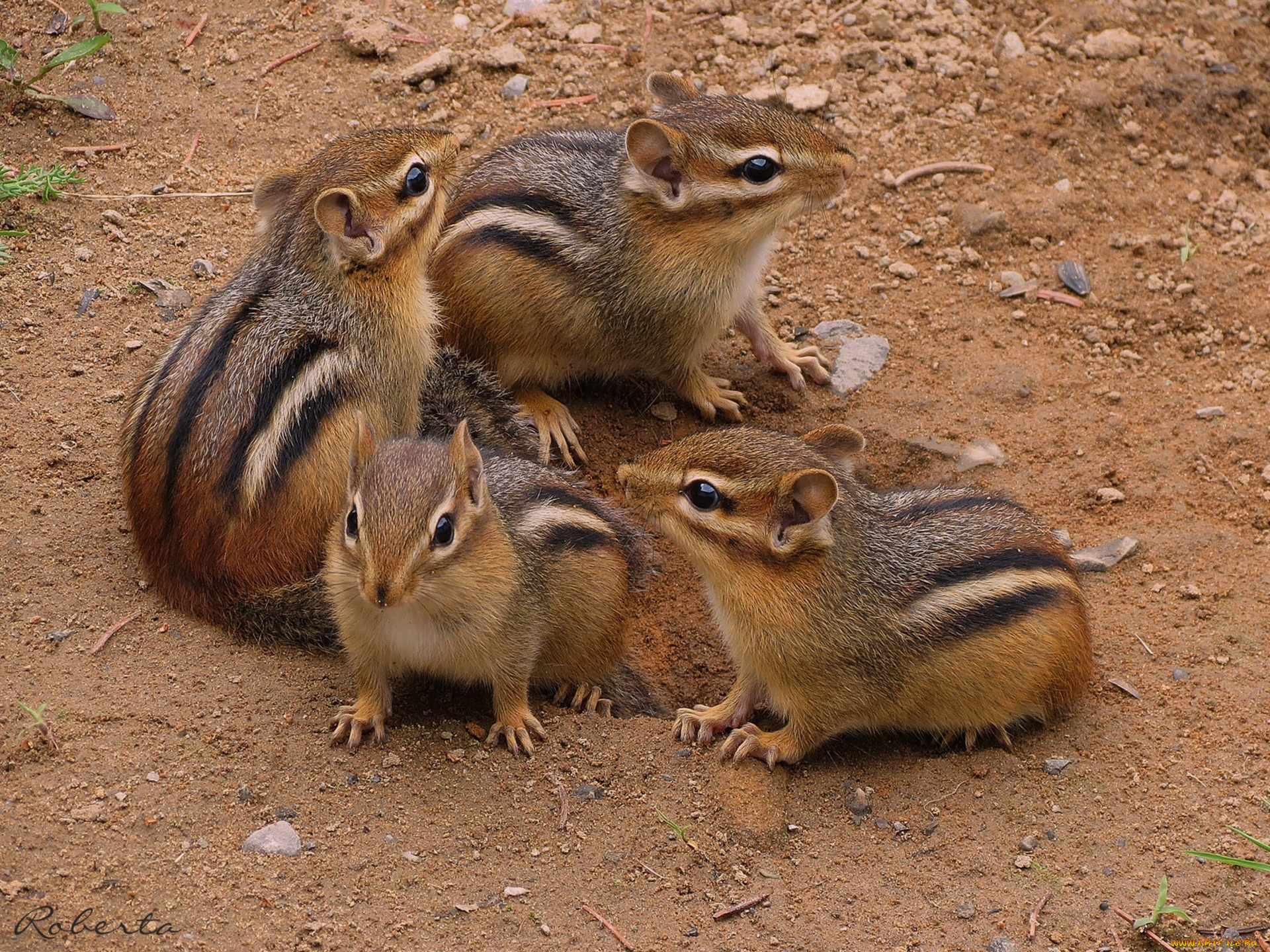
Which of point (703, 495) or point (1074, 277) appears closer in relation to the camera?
point (703, 495)

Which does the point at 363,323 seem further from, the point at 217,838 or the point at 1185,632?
the point at 1185,632

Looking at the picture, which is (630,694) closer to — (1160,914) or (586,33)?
(1160,914)

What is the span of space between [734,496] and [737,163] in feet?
5.81

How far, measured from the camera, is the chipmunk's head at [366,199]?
16.9ft

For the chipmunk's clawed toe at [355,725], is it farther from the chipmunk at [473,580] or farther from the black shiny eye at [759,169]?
the black shiny eye at [759,169]

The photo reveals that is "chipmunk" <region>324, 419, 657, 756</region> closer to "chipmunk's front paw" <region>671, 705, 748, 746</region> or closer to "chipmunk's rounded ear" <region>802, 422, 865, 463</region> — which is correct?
"chipmunk's front paw" <region>671, 705, 748, 746</region>

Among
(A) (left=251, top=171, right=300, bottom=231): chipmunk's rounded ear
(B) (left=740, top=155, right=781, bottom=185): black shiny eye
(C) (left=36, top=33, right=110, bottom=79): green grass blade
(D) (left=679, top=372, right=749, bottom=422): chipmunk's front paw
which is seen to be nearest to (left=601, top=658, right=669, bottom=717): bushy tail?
(D) (left=679, top=372, right=749, bottom=422): chipmunk's front paw

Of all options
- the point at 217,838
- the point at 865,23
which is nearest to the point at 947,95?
the point at 865,23

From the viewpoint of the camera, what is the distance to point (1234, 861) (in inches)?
159

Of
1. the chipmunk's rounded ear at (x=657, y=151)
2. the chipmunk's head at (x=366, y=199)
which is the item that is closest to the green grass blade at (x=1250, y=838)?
the chipmunk's rounded ear at (x=657, y=151)

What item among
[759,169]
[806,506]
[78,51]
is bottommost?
[806,506]

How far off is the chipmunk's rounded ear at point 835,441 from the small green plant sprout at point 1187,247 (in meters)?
3.13

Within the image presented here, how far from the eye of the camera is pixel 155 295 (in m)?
6.19

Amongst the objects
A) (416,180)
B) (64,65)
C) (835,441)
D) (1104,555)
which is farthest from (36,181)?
(1104,555)
